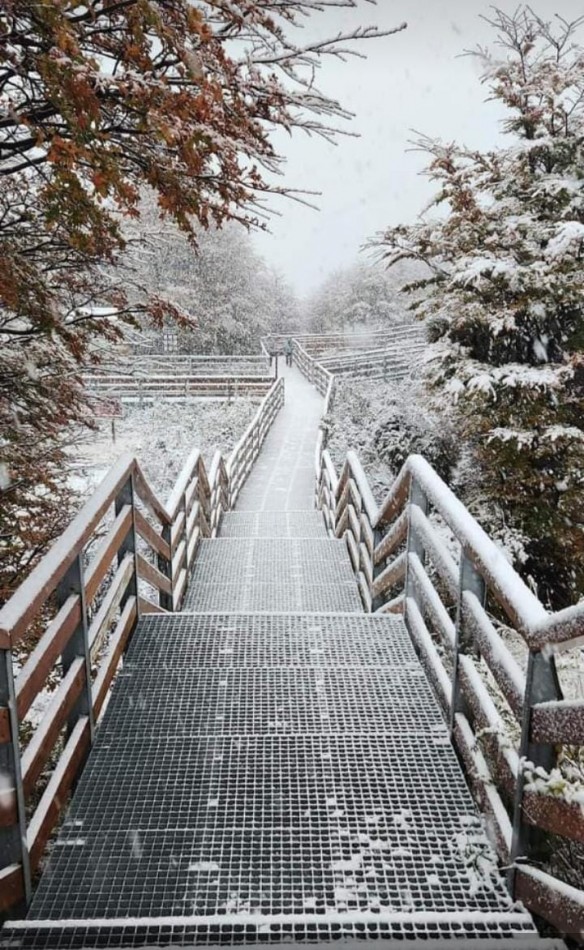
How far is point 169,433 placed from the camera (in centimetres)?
2186

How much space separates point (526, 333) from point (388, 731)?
11.3m

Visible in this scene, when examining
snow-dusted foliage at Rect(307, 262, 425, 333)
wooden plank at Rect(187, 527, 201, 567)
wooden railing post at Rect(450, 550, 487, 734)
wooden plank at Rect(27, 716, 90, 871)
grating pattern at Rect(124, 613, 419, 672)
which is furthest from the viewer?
snow-dusted foliage at Rect(307, 262, 425, 333)

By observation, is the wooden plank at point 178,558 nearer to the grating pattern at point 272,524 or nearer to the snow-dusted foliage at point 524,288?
the grating pattern at point 272,524

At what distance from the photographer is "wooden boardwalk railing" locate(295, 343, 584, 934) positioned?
206 cm

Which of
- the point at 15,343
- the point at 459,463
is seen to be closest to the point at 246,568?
the point at 15,343

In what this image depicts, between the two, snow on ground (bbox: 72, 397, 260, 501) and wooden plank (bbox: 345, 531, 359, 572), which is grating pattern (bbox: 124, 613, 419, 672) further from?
snow on ground (bbox: 72, 397, 260, 501)

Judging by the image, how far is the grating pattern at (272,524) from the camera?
11086 mm

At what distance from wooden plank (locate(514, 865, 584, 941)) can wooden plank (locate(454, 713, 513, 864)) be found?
5.2 inches

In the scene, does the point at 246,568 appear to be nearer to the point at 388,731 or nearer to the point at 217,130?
the point at 388,731

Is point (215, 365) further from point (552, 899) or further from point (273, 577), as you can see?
point (552, 899)

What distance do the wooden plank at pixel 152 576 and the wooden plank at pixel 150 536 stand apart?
141 mm

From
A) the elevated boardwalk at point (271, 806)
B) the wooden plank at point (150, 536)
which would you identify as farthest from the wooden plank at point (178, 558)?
the elevated boardwalk at point (271, 806)

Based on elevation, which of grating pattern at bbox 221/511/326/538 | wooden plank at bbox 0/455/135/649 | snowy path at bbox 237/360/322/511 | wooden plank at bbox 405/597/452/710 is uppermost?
wooden plank at bbox 0/455/135/649

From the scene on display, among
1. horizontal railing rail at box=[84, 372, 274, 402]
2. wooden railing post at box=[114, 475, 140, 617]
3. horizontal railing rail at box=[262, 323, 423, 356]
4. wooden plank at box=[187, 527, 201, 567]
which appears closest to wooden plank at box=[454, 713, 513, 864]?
wooden railing post at box=[114, 475, 140, 617]
